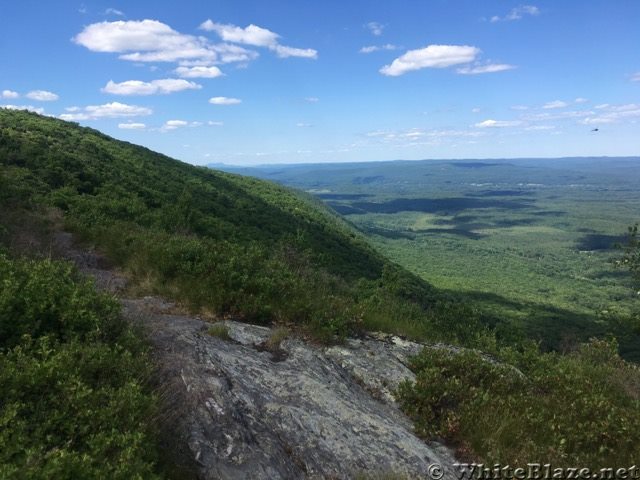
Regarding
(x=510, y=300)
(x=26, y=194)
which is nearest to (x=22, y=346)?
(x=26, y=194)

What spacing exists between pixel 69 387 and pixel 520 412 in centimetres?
498

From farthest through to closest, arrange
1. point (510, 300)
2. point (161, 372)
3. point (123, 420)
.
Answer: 1. point (510, 300)
2. point (161, 372)
3. point (123, 420)

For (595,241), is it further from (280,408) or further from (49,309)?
(49,309)

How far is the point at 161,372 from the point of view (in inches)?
178

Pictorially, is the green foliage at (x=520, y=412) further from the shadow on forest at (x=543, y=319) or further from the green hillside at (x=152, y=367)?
the shadow on forest at (x=543, y=319)

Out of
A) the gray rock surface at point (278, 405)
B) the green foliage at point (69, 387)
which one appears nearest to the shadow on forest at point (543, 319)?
the gray rock surface at point (278, 405)

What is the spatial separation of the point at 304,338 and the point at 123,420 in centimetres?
370

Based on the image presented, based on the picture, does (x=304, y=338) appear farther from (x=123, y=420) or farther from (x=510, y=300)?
(x=510, y=300)

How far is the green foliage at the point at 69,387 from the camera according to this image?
2.91 meters

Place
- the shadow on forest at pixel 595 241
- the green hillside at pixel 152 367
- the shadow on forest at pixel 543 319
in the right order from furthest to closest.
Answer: the shadow on forest at pixel 595 241
the shadow on forest at pixel 543 319
the green hillside at pixel 152 367

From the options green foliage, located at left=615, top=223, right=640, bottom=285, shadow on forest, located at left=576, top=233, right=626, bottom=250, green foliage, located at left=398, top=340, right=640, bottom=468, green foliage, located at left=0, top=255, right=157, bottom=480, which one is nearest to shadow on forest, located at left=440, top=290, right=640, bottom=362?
green foliage, located at left=615, top=223, right=640, bottom=285

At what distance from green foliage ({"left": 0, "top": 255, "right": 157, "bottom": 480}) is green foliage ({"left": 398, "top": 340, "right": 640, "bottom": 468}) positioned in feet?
10.9

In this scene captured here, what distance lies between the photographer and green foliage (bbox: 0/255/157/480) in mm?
2915

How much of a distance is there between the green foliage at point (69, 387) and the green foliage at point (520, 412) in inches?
131
